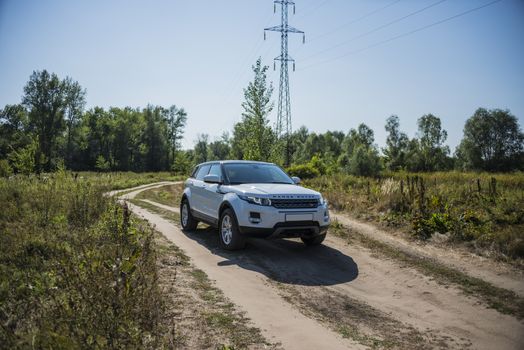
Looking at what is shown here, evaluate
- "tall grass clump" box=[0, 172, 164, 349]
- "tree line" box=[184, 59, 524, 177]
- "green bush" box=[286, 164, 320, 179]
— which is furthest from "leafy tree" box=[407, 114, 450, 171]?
"tall grass clump" box=[0, 172, 164, 349]

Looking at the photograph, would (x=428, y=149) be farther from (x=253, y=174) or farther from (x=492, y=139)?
(x=253, y=174)

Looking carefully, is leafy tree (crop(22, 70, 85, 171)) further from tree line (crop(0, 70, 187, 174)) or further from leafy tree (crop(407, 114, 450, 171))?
leafy tree (crop(407, 114, 450, 171))

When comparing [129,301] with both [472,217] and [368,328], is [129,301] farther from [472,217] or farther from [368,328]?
[472,217]

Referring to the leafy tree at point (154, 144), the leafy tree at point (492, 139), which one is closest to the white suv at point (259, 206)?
the leafy tree at point (492, 139)

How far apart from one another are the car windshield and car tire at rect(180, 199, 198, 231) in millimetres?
2118

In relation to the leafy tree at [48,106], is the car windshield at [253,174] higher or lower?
lower

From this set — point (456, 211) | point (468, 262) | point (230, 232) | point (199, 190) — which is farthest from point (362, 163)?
point (230, 232)

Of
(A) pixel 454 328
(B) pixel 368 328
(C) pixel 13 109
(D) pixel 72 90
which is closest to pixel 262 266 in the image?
(B) pixel 368 328

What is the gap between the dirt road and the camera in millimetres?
4074

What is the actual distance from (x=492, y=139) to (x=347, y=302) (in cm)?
7375

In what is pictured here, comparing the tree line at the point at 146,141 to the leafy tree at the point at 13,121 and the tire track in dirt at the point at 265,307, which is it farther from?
the tire track in dirt at the point at 265,307

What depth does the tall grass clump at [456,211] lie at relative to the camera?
24.8 feet

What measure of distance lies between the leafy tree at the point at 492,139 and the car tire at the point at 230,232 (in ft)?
223

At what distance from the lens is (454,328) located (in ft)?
14.5
